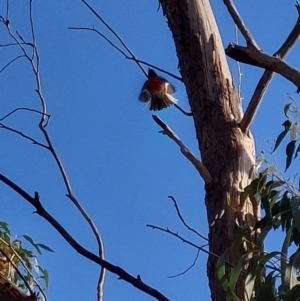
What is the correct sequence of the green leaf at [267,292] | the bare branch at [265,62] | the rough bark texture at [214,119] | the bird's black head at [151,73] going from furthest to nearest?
the bird's black head at [151,73]
the rough bark texture at [214,119]
the green leaf at [267,292]
the bare branch at [265,62]

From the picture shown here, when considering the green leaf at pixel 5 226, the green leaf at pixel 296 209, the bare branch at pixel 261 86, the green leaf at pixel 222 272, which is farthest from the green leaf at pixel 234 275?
the green leaf at pixel 5 226

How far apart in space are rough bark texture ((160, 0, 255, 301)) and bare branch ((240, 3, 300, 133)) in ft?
0.09

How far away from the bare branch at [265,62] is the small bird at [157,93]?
1039mm

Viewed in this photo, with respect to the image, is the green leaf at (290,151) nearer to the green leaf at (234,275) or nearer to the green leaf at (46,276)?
the green leaf at (234,275)

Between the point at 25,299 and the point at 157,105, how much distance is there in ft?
4.53

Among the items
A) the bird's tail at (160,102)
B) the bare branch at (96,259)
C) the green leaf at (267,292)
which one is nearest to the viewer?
the bare branch at (96,259)

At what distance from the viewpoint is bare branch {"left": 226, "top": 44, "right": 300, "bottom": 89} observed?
1.16 meters

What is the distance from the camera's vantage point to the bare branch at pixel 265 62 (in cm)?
116

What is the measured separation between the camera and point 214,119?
182 centimetres

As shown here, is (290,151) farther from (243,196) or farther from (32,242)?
(32,242)

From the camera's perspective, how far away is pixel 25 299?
93 centimetres

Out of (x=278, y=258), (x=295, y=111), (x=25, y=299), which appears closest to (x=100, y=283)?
(x=25, y=299)

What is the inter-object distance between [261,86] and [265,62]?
0.68 metres

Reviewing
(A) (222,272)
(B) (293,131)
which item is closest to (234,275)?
(A) (222,272)
